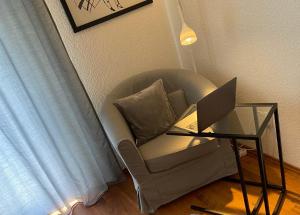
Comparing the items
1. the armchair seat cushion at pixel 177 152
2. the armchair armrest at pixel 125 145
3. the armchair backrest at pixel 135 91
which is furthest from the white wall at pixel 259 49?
the armchair armrest at pixel 125 145

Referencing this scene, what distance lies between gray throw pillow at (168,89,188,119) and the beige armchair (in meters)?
0.05

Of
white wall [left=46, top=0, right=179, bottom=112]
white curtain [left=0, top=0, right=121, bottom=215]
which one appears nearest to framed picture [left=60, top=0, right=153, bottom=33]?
white wall [left=46, top=0, right=179, bottom=112]

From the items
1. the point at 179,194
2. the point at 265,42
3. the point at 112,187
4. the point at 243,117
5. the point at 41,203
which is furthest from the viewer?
the point at 112,187

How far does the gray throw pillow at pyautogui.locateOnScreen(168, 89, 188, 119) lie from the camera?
2086mm

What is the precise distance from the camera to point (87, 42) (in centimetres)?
209

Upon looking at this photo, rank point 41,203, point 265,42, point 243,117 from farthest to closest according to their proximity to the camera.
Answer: point 41,203, point 265,42, point 243,117

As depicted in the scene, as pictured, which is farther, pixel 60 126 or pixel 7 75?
pixel 60 126

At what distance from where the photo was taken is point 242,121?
141 centimetres

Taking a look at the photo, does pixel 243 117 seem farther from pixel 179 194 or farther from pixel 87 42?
pixel 87 42

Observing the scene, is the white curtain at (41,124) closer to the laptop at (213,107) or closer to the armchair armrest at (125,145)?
the armchair armrest at (125,145)

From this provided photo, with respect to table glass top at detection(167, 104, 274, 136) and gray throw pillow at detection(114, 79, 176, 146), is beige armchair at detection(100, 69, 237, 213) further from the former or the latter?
table glass top at detection(167, 104, 274, 136)

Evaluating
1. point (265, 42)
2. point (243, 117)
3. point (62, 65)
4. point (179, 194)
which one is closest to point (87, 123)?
point (62, 65)

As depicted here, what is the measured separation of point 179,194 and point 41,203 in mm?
1046

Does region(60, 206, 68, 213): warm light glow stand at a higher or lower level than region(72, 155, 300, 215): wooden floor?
higher
